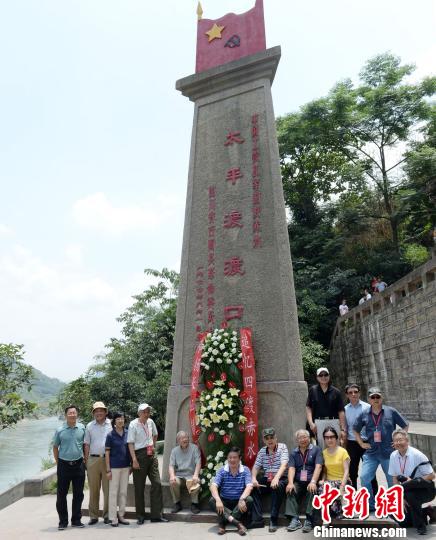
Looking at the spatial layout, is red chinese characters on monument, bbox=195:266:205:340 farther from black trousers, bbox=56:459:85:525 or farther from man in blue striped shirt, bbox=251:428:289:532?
black trousers, bbox=56:459:85:525

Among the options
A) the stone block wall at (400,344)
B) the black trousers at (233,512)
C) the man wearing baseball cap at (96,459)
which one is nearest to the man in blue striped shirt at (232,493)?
the black trousers at (233,512)

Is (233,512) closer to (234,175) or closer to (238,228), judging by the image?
(238,228)

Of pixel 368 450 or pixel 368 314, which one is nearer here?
pixel 368 450

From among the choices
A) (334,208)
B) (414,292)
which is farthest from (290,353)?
(334,208)

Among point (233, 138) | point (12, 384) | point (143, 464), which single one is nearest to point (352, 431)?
point (143, 464)

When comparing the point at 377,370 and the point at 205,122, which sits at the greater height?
the point at 205,122

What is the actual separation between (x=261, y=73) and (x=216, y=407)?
4.18 metres

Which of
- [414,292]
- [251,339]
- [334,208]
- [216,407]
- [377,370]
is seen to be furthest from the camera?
[334,208]

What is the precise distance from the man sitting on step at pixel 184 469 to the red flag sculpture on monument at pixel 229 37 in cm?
484

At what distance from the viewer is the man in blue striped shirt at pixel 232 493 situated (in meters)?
4.04

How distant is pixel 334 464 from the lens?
4078mm

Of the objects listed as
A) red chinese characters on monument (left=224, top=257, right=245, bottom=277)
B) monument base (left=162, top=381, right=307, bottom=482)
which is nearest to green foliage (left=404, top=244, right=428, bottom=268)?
red chinese characters on monument (left=224, top=257, right=245, bottom=277)

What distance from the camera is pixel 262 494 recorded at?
4473 mm

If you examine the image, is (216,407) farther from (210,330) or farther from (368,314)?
(368,314)
